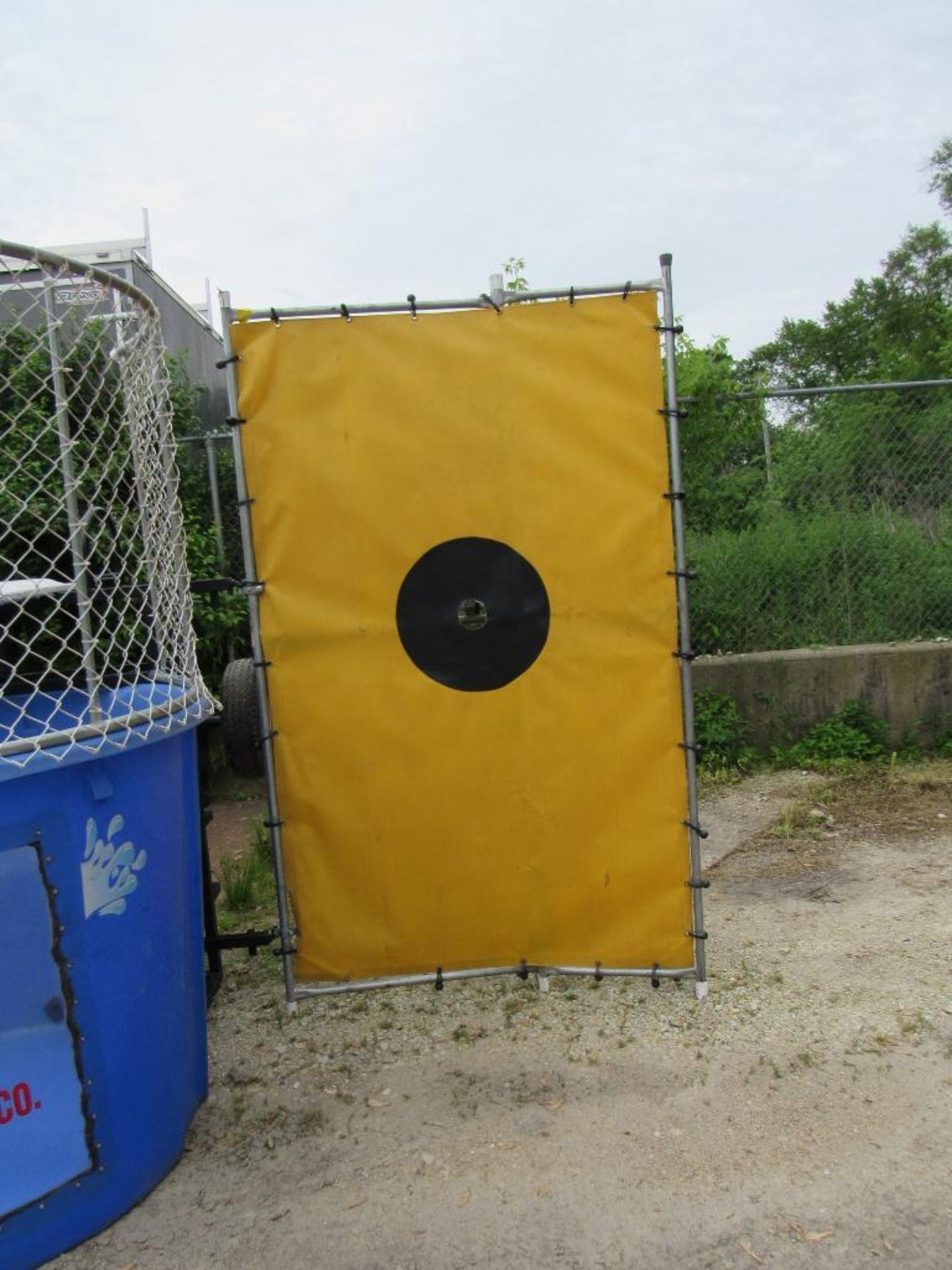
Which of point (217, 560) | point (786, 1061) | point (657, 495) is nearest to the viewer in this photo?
point (786, 1061)

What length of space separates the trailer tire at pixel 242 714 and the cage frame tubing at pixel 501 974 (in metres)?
0.84

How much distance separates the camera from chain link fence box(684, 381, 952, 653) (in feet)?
21.4

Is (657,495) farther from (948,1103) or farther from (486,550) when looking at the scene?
(948,1103)

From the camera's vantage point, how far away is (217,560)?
659 centimetres

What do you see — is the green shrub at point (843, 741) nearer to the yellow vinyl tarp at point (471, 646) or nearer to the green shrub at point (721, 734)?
the green shrub at point (721, 734)

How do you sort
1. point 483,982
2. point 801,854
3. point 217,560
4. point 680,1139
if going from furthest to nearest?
point 217,560 → point 801,854 → point 483,982 → point 680,1139

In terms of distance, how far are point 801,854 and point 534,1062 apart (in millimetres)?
2318

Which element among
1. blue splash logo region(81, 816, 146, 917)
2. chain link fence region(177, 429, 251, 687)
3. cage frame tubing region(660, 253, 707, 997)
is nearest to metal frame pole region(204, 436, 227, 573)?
chain link fence region(177, 429, 251, 687)

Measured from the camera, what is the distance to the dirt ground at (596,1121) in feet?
7.61

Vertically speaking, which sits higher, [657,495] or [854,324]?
[854,324]

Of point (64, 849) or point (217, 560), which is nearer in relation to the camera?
point (64, 849)

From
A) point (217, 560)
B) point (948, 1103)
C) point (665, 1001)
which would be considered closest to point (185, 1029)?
point (665, 1001)

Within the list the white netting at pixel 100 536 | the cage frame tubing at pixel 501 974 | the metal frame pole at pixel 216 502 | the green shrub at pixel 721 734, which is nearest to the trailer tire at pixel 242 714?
the white netting at pixel 100 536

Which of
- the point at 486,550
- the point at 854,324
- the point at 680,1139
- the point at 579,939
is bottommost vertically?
the point at 680,1139
